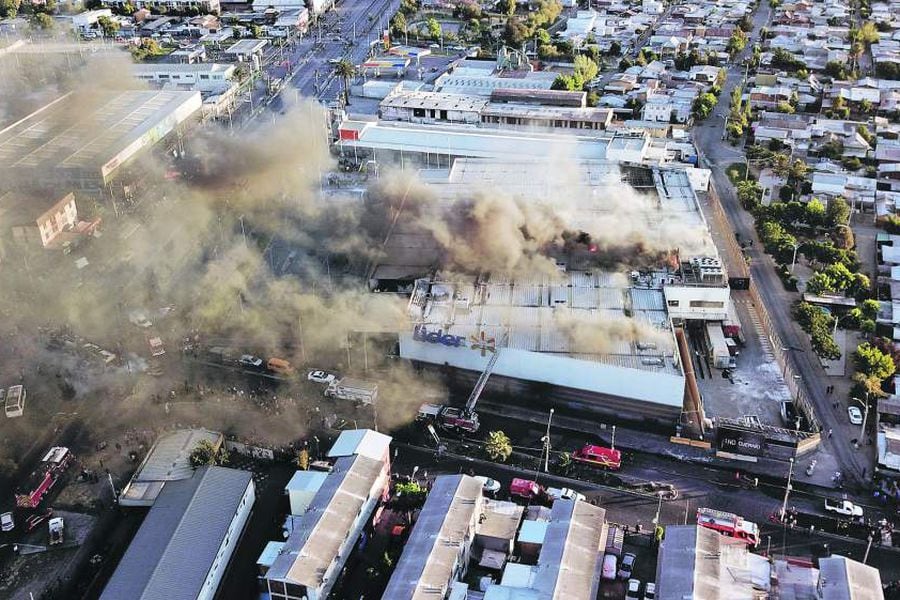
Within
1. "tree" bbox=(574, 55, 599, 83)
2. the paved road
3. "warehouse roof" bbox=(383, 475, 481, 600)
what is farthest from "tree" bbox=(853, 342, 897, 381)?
"tree" bbox=(574, 55, 599, 83)

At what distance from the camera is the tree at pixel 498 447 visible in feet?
52.1

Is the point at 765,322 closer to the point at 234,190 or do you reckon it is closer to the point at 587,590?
the point at 587,590

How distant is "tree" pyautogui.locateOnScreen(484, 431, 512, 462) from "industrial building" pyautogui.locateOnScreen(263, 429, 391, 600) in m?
1.91

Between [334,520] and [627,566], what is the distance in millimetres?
4743

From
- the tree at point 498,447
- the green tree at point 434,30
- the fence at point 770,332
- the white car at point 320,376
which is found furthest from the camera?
the green tree at point 434,30

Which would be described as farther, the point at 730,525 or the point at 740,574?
the point at 730,525

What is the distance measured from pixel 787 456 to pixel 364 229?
41.9ft

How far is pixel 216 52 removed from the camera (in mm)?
44125

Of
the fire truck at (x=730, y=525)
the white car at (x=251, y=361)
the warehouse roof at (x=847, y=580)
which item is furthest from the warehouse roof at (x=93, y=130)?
the warehouse roof at (x=847, y=580)

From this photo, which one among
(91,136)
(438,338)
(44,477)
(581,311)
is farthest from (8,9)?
(581,311)

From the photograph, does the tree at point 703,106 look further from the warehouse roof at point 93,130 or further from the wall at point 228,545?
the wall at point 228,545

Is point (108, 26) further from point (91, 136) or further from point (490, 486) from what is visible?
point (490, 486)

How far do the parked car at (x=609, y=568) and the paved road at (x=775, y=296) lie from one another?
17.2 feet

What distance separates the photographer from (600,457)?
1602 cm
